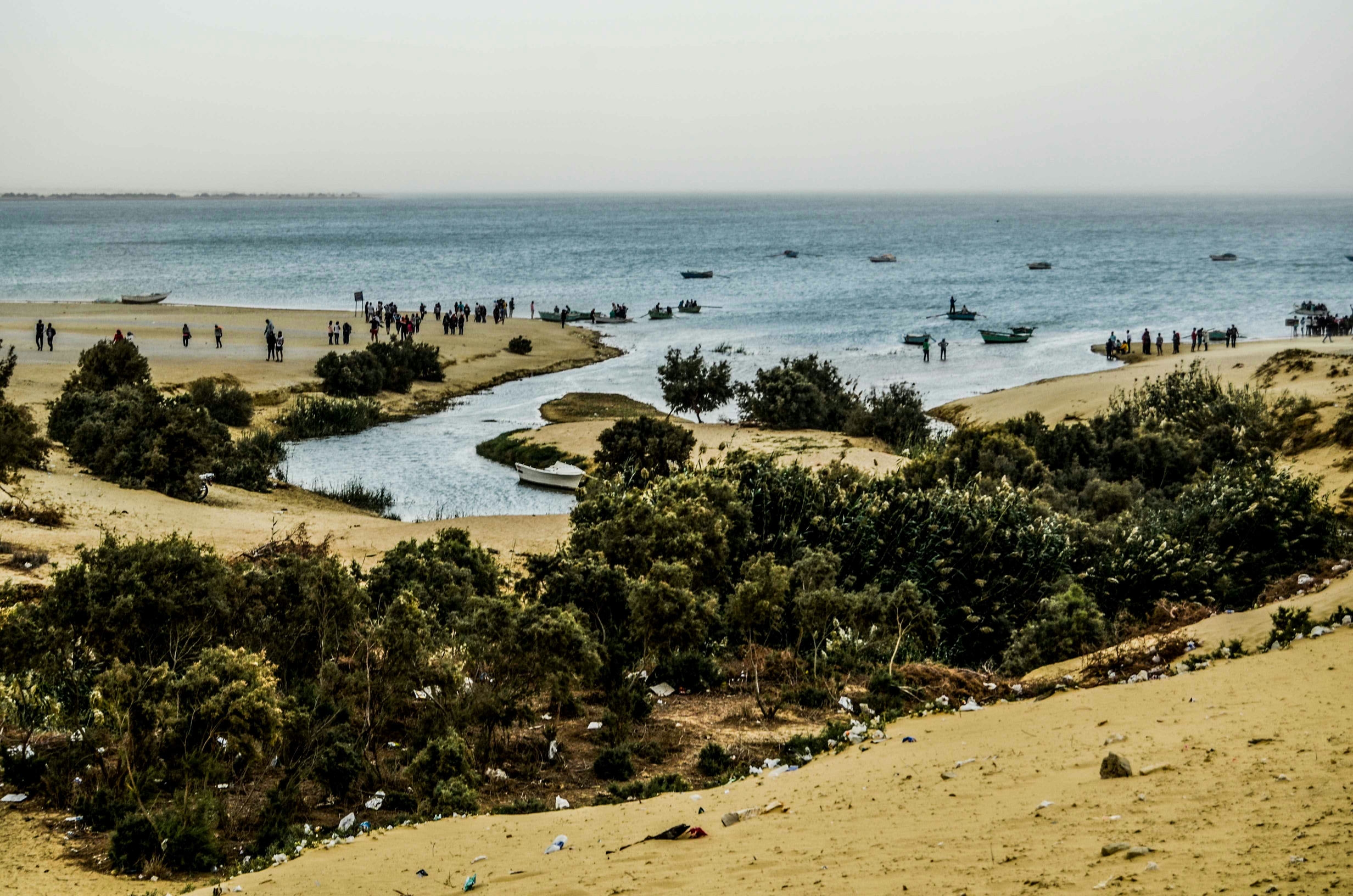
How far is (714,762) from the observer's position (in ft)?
36.4

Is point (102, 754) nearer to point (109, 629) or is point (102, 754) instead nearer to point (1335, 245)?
point (109, 629)

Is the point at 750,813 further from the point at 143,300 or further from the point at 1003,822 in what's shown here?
the point at 143,300

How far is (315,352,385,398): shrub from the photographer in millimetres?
41469

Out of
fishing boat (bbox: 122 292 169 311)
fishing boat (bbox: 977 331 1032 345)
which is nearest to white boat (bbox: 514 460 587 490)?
fishing boat (bbox: 977 331 1032 345)

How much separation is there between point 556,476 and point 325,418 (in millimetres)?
11228

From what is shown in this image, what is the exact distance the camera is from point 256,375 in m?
43.4

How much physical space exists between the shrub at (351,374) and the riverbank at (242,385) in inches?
25.2

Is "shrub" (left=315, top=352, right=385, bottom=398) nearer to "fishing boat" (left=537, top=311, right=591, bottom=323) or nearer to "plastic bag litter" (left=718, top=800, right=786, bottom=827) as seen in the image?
"fishing boat" (left=537, top=311, right=591, bottom=323)

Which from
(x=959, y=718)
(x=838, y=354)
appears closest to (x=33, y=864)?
(x=959, y=718)

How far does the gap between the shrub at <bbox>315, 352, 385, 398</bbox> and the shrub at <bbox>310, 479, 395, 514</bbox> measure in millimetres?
12475

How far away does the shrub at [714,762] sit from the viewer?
1106 cm

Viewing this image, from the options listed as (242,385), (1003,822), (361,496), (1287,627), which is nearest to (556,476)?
(361,496)

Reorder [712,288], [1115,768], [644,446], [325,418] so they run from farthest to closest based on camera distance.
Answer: [712,288], [325,418], [644,446], [1115,768]

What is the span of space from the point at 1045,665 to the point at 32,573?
14105mm
